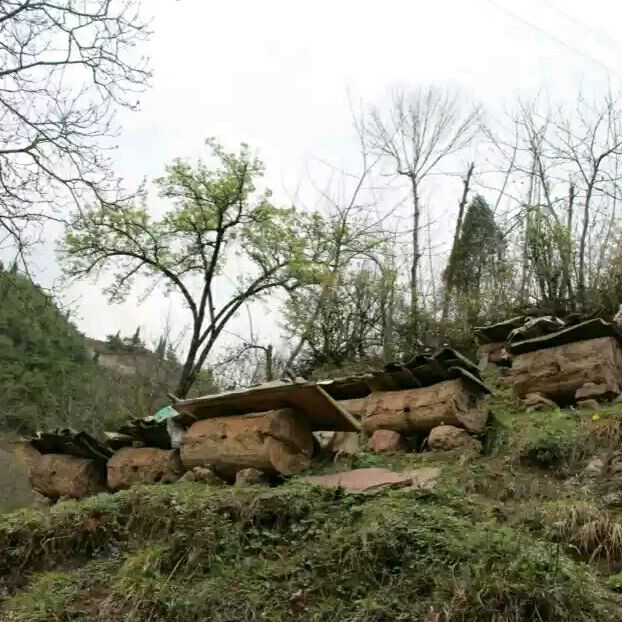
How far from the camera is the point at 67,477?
8.60m

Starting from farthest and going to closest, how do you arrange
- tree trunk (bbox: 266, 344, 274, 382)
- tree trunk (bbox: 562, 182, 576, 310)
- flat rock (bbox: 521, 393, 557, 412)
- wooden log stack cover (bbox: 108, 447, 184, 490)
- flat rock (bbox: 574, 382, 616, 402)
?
1. tree trunk (bbox: 266, 344, 274, 382)
2. tree trunk (bbox: 562, 182, 576, 310)
3. flat rock (bbox: 521, 393, 557, 412)
4. wooden log stack cover (bbox: 108, 447, 184, 490)
5. flat rock (bbox: 574, 382, 616, 402)

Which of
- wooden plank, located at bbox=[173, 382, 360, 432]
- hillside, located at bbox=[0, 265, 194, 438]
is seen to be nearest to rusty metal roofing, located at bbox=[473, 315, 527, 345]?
wooden plank, located at bbox=[173, 382, 360, 432]

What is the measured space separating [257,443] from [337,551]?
2.14 metres

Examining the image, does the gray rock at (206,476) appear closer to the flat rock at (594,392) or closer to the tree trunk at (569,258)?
the flat rock at (594,392)

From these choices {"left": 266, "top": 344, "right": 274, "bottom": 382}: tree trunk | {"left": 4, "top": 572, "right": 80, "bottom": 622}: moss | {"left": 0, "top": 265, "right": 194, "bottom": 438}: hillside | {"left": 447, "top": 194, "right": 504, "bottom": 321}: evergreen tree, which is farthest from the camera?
{"left": 0, "top": 265, "right": 194, "bottom": 438}: hillside

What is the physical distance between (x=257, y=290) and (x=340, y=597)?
1171 cm

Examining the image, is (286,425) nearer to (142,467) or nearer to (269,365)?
(142,467)

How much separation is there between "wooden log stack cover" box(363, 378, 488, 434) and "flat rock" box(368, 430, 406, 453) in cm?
11

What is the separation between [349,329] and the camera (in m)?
15.7

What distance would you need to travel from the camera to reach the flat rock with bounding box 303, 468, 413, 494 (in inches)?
216

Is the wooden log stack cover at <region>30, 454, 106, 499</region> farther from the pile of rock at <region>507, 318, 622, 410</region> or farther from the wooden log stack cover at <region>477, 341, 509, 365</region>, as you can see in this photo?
the wooden log stack cover at <region>477, 341, 509, 365</region>

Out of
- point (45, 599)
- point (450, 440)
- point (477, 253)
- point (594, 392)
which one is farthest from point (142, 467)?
point (477, 253)

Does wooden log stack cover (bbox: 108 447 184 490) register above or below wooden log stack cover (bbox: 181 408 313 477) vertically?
below

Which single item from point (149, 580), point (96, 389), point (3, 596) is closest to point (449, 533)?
point (149, 580)
